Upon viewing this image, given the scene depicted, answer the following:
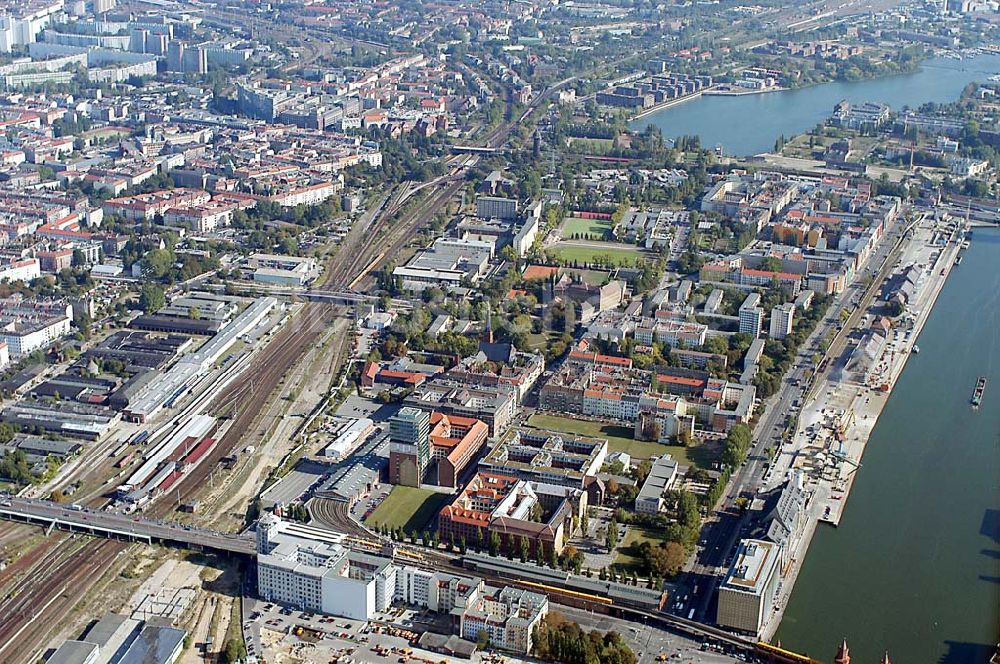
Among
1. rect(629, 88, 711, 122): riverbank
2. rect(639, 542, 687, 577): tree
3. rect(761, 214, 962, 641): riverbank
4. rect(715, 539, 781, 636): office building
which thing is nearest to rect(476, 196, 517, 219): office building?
rect(761, 214, 962, 641): riverbank

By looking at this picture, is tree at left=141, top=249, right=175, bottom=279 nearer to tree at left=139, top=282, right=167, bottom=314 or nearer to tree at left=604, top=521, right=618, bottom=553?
tree at left=139, top=282, right=167, bottom=314

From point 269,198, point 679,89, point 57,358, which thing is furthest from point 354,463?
point 679,89

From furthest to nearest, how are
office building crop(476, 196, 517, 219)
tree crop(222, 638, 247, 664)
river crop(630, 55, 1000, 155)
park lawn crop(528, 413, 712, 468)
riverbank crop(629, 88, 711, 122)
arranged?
riverbank crop(629, 88, 711, 122)
river crop(630, 55, 1000, 155)
office building crop(476, 196, 517, 219)
park lawn crop(528, 413, 712, 468)
tree crop(222, 638, 247, 664)

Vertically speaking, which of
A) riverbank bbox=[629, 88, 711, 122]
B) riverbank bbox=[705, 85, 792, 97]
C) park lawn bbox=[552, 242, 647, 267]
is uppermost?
riverbank bbox=[705, 85, 792, 97]

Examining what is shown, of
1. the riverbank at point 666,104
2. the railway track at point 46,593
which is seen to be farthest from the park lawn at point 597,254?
the riverbank at point 666,104

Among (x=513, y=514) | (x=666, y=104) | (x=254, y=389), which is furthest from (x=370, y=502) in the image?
(x=666, y=104)

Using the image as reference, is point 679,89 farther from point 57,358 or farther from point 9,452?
point 9,452
